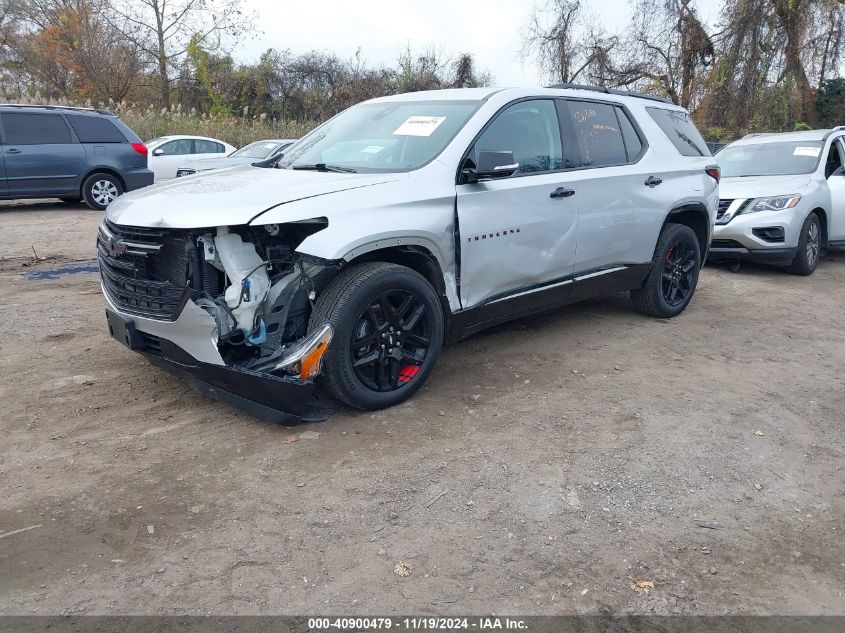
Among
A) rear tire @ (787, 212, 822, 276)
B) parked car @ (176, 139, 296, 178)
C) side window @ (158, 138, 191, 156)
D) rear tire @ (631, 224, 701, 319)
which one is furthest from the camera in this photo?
side window @ (158, 138, 191, 156)

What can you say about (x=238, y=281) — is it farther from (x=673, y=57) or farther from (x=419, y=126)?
(x=673, y=57)

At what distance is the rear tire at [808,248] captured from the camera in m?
8.69

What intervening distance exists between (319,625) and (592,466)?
5.66 feet

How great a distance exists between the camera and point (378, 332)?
4117 mm

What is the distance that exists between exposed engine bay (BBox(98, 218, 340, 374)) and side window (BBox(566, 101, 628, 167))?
2426mm

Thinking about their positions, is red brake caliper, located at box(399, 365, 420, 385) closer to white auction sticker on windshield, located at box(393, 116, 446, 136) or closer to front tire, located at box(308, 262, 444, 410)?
front tire, located at box(308, 262, 444, 410)

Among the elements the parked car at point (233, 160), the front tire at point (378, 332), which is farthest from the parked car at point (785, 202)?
the parked car at point (233, 160)

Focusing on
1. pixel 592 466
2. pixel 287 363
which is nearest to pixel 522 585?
pixel 592 466

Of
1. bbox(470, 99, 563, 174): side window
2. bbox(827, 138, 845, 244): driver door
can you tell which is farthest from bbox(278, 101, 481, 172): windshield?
bbox(827, 138, 845, 244): driver door

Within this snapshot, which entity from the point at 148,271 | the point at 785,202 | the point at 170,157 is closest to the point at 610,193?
the point at 148,271

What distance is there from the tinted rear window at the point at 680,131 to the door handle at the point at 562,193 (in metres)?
1.66

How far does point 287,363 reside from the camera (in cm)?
377

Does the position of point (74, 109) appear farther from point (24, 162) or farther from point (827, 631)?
point (827, 631)

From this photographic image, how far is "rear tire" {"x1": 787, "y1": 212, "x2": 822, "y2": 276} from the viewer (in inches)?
342
